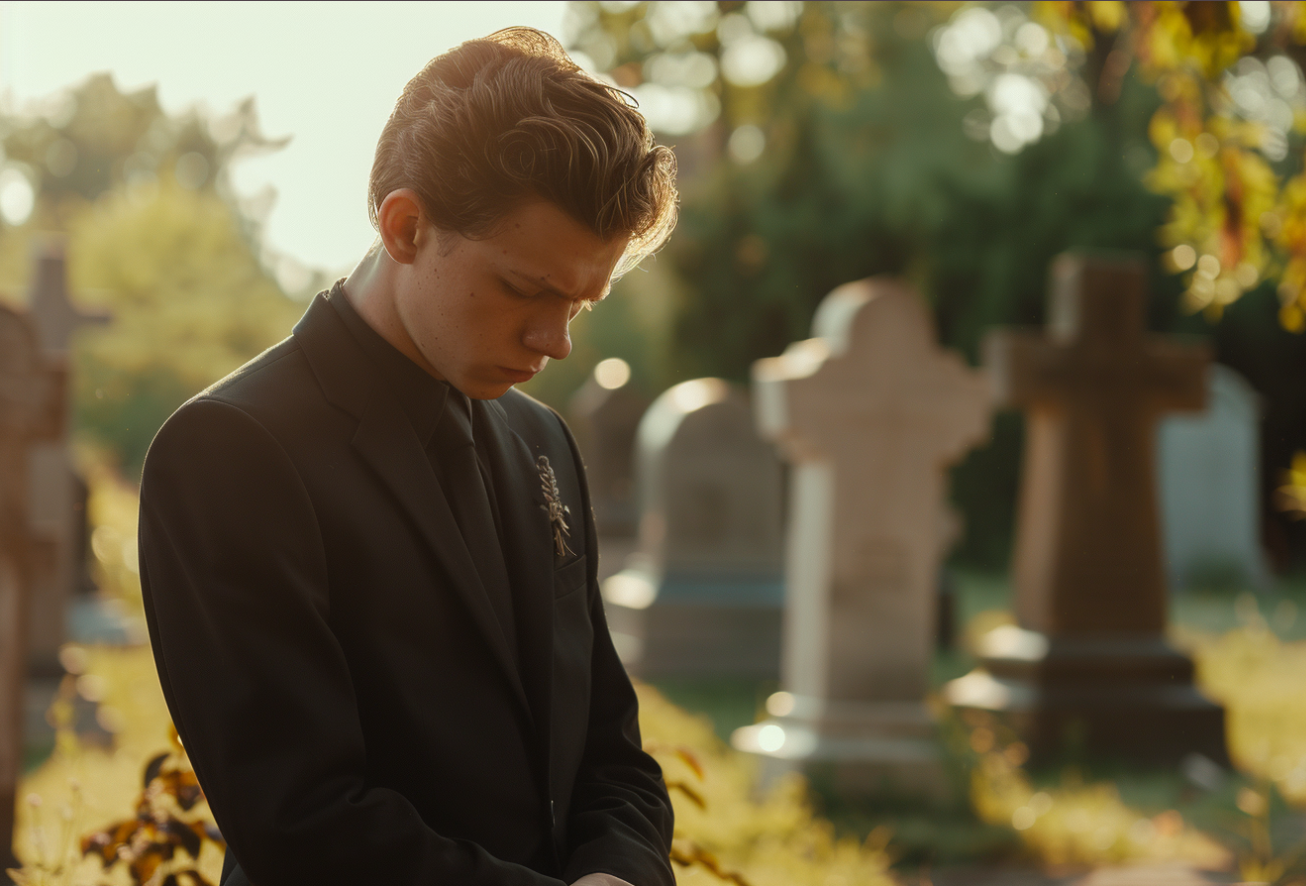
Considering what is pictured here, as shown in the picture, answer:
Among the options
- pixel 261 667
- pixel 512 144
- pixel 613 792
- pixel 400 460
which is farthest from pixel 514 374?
pixel 613 792

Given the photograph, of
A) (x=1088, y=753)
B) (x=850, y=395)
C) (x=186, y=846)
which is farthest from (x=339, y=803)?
(x=1088, y=753)

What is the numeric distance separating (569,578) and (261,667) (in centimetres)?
49

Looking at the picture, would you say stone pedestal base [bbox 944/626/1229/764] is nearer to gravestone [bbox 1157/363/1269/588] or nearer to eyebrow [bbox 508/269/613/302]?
eyebrow [bbox 508/269/613/302]

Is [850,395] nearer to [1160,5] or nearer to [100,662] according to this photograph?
[1160,5]

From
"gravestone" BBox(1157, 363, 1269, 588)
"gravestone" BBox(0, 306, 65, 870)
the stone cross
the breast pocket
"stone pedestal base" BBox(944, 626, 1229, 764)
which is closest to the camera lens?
the breast pocket

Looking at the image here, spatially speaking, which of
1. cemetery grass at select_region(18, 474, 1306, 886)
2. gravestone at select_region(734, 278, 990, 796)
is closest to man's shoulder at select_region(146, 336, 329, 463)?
cemetery grass at select_region(18, 474, 1306, 886)

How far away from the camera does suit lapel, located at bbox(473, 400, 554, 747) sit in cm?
151

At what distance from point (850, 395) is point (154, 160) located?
57.8ft

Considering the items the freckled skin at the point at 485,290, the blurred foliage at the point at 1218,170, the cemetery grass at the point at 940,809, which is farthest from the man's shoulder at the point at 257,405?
the blurred foliage at the point at 1218,170

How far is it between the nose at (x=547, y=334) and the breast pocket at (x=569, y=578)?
312mm

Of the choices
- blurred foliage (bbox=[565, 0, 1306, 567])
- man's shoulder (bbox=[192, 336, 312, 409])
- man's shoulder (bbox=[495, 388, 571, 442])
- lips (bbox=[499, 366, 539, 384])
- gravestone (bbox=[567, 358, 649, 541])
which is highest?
blurred foliage (bbox=[565, 0, 1306, 567])

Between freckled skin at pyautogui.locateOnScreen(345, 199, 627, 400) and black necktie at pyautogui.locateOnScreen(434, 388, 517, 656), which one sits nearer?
freckled skin at pyautogui.locateOnScreen(345, 199, 627, 400)

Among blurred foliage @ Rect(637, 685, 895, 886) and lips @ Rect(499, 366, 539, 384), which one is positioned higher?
lips @ Rect(499, 366, 539, 384)

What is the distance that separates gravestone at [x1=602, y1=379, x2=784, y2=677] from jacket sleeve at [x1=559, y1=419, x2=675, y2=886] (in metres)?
6.64
